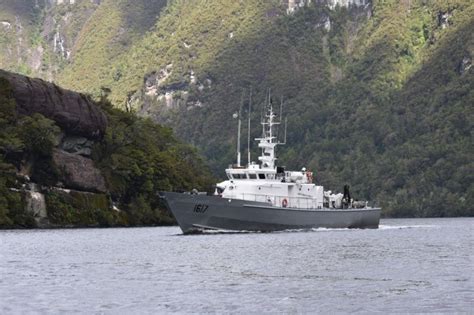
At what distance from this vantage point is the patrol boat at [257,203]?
98.0m

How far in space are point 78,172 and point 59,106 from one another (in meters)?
8.38

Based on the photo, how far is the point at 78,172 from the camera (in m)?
133

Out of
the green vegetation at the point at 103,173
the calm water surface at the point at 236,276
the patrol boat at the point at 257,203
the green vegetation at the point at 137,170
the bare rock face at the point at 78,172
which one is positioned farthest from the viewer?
the green vegetation at the point at 137,170

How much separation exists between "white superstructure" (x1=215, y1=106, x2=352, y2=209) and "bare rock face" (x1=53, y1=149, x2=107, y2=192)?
32175 millimetres

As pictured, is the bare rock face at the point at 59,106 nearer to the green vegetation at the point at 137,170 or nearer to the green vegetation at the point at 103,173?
the green vegetation at the point at 103,173

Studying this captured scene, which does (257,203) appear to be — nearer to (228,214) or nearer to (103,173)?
(228,214)

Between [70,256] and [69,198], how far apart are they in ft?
181

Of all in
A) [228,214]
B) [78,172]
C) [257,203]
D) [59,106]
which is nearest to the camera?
[228,214]

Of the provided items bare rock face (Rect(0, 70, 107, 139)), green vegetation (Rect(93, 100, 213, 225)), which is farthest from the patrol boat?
green vegetation (Rect(93, 100, 213, 225))

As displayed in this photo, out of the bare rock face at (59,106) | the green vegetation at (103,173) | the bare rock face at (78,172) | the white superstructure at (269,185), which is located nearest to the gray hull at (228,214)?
the white superstructure at (269,185)

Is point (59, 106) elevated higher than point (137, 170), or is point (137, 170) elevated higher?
point (59, 106)

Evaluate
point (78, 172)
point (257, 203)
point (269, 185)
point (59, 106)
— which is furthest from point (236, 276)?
point (59, 106)

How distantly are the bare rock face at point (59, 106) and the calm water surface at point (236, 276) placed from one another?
145ft

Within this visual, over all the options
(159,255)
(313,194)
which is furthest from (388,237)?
(159,255)
